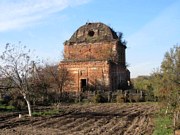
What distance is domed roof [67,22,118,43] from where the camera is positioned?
Answer: 171ft

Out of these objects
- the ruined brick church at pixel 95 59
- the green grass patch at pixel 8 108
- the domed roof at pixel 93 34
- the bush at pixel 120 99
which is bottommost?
the green grass patch at pixel 8 108

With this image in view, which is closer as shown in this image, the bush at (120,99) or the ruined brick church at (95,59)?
the bush at (120,99)

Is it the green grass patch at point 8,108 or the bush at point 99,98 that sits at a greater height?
the bush at point 99,98

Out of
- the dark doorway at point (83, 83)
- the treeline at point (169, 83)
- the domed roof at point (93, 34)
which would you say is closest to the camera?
the treeline at point (169, 83)

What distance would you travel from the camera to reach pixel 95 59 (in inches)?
1970

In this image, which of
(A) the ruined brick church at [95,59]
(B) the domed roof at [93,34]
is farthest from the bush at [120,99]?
(B) the domed roof at [93,34]

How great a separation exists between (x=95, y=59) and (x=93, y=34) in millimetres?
4729

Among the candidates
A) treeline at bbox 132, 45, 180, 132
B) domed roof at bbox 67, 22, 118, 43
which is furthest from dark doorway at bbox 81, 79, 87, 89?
treeline at bbox 132, 45, 180, 132

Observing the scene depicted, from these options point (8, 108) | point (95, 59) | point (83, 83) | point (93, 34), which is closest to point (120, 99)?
point (83, 83)

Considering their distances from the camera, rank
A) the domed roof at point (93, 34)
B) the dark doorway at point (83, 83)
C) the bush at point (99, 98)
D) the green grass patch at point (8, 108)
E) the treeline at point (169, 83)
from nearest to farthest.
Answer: the treeline at point (169, 83) < the green grass patch at point (8, 108) < the bush at point (99, 98) < the dark doorway at point (83, 83) < the domed roof at point (93, 34)

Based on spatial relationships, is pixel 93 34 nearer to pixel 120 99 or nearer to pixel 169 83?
pixel 120 99

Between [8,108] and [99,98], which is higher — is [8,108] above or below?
below

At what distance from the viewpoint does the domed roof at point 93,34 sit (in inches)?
2047

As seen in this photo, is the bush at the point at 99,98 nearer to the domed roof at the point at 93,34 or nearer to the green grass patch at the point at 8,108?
the domed roof at the point at 93,34
